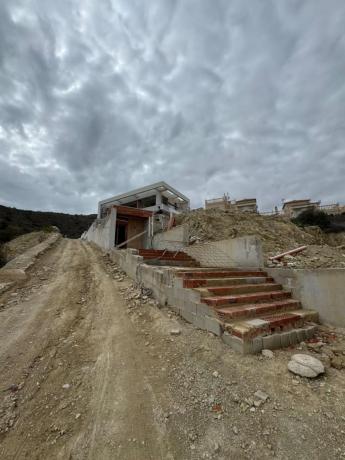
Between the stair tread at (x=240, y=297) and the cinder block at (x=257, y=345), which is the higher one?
the stair tread at (x=240, y=297)

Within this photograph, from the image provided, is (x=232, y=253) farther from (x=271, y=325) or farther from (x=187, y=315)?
(x=271, y=325)

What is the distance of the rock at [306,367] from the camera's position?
245 cm

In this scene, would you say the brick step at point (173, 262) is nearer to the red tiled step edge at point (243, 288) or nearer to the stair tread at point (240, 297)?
the red tiled step edge at point (243, 288)

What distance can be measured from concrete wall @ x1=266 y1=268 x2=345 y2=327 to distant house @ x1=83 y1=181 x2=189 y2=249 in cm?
776

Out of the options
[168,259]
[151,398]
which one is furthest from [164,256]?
[151,398]

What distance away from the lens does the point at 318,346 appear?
3.14 m

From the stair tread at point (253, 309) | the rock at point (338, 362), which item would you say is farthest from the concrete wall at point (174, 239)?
the rock at point (338, 362)

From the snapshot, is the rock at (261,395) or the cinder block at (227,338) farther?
the cinder block at (227,338)

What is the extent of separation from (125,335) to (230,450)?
2.30 meters

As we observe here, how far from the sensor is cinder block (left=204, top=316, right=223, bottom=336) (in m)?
3.24

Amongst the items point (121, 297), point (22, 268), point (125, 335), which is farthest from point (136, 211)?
point (125, 335)

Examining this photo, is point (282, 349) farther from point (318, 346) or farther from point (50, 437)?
point (50, 437)

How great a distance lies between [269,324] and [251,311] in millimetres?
356

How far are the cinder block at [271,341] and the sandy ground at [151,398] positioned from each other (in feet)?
0.52
